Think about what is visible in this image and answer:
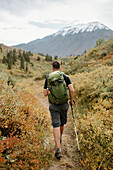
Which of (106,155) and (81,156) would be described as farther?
(81,156)

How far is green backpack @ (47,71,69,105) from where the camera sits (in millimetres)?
3217

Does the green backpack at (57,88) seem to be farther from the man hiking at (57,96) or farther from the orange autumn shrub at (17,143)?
the orange autumn shrub at (17,143)

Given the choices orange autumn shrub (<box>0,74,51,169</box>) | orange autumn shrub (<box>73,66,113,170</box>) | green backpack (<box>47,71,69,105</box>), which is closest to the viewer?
orange autumn shrub (<box>0,74,51,169</box>)

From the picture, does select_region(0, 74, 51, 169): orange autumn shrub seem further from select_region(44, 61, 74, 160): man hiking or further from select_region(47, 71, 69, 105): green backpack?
select_region(47, 71, 69, 105): green backpack

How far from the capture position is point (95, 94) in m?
6.28

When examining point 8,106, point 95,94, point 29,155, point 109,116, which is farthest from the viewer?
point 95,94

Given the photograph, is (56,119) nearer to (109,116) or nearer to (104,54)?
(109,116)

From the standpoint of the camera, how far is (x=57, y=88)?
3.20 metres

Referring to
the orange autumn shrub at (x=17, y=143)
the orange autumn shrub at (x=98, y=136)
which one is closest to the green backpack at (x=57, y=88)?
the orange autumn shrub at (x=17, y=143)

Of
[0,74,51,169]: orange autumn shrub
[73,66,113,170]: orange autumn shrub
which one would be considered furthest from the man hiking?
[73,66,113,170]: orange autumn shrub

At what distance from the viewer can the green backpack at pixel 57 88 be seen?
322 centimetres

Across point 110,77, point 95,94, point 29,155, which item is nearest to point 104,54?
point 110,77

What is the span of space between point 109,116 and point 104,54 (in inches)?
487

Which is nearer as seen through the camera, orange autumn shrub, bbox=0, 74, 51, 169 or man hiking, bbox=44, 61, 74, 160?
orange autumn shrub, bbox=0, 74, 51, 169
